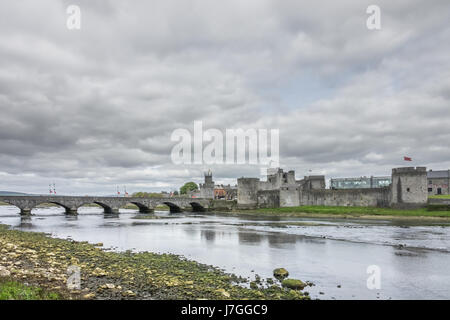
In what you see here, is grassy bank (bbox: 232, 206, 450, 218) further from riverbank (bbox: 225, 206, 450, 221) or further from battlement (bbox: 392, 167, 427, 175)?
battlement (bbox: 392, 167, 427, 175)

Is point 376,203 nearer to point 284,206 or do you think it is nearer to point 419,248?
point 284,206

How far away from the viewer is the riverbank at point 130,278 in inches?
328

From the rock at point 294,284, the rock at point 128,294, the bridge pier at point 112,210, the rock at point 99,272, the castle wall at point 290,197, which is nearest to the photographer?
the rock at point 128,294

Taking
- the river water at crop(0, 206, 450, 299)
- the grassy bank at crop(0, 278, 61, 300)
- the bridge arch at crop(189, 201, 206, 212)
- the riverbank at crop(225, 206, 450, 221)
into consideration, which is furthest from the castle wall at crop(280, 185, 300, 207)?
the grassy bank at crop(0, 278, 61, 300)

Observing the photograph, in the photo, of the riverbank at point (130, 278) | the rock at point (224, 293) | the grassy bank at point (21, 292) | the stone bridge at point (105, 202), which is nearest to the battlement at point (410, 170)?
the stone bridge at point (105, 202)

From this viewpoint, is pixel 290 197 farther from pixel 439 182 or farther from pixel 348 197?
pixel 439 182

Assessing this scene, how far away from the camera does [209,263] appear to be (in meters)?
14.1

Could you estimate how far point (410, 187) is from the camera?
40.1m

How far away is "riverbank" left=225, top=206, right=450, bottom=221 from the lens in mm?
35875

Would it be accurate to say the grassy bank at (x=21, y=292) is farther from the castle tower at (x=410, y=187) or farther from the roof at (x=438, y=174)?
the roof at (x=438, y=174)

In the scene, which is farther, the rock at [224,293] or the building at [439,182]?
the building at [439,182]

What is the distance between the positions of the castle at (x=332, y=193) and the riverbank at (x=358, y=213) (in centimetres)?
185
